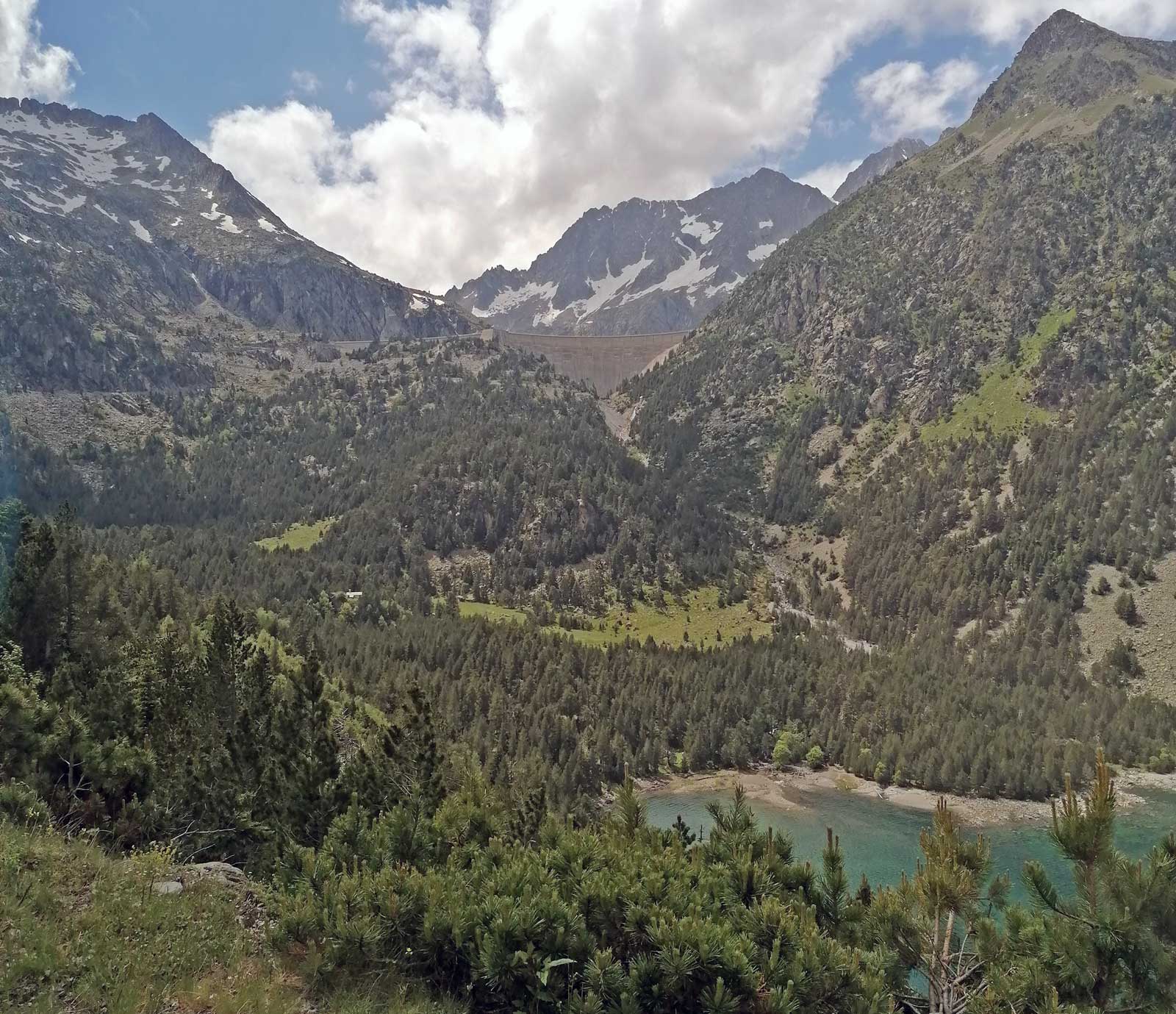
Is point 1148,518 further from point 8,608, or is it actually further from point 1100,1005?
point 8,608

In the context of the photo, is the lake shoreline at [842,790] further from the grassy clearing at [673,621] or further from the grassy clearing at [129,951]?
the grassy clearing at [129,951]

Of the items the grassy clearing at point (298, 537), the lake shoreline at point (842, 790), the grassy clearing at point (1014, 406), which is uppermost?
the grassy clearing at point (1014, 406)

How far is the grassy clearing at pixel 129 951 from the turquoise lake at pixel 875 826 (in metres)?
63.6

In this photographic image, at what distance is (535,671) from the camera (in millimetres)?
118562

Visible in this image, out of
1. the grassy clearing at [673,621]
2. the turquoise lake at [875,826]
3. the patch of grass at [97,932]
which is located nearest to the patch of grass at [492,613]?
the grassy clearing at [673,621]

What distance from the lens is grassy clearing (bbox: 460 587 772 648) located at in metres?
151

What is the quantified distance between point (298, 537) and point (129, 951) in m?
187

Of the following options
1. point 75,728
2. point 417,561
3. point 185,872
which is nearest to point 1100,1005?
point 185,872

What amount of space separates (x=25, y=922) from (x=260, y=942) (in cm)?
398

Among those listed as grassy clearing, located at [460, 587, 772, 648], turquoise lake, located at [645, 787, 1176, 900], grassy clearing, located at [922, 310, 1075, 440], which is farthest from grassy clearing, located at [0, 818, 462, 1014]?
grassy clearing, located at [922, 310, 1075, 440]

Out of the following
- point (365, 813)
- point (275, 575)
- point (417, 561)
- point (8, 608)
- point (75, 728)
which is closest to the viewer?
point (365, 813)

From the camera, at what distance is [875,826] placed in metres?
86.2

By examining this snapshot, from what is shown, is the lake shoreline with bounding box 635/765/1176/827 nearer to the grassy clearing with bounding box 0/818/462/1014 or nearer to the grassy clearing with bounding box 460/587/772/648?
the grassy clearing with bounding box 460/587/772/648

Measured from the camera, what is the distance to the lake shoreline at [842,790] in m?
88.2
